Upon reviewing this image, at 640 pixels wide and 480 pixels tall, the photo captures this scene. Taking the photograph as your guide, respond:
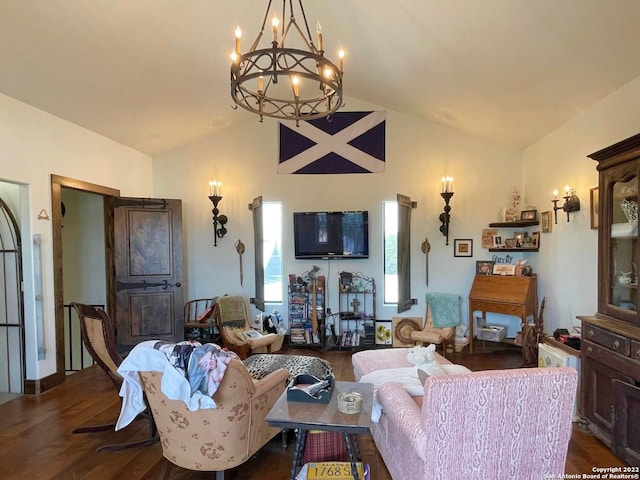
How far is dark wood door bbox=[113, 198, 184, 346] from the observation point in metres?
4.75

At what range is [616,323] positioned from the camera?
2.52 metres

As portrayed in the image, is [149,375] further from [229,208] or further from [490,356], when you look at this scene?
[490,356]

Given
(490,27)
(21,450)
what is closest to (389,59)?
(490,27)

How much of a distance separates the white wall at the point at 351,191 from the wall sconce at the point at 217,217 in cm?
9

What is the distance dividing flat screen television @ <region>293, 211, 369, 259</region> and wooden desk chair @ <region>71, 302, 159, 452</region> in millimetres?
2908

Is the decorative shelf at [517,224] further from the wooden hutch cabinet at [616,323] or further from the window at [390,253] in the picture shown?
the wooden hutch cabinet at [616,323]

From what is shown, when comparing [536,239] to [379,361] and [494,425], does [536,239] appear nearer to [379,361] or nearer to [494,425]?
Result: [379,361]

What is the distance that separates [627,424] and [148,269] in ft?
16.5

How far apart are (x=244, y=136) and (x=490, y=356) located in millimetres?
4592

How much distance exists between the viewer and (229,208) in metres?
5.41

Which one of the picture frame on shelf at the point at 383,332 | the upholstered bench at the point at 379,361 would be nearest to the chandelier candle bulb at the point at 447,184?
the picture frame on shelf at the point at 383,332

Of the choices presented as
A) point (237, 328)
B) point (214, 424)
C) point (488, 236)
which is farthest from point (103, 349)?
point (488, 236)

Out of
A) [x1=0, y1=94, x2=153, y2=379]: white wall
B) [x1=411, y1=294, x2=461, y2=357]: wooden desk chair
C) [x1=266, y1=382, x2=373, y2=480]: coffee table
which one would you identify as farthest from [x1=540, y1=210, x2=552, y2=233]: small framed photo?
[x1=0, y1=94, x2=153, y2=379]: white wall

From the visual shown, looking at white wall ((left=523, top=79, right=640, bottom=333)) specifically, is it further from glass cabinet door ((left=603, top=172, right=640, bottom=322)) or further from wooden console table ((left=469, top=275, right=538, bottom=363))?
glass cabinet door ((left=603, top=172, right=640, bottom=322))
